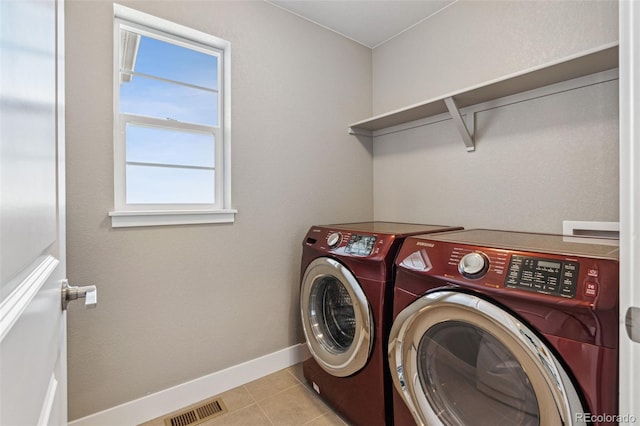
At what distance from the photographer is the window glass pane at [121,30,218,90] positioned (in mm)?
1724

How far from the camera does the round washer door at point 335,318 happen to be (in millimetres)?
1439

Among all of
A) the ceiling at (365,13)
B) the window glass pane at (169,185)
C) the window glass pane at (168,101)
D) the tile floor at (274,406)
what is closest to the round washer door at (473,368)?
the tile floor at (274,406)

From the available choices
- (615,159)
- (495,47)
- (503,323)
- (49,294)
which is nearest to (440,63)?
(495,47)

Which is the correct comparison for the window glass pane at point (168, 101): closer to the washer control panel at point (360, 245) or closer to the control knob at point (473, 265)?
the washer control panel at point (360, 245)

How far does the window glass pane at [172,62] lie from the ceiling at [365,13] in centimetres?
68

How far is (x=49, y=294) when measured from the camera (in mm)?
547

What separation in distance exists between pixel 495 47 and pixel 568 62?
1.96 feet

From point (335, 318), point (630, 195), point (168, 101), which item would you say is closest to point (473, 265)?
point (630, 195)

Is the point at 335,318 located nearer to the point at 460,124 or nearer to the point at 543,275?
the point at 543,275

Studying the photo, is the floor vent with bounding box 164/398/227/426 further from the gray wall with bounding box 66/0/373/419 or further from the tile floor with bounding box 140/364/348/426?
the gray wall with bounding box 66/0/373/419

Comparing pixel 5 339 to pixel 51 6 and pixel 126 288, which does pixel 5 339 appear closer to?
pixel 51 6

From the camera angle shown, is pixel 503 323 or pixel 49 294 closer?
pixel 49 294

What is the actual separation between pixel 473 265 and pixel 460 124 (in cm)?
115

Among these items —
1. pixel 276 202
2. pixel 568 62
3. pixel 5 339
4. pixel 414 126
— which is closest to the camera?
pixel 5 339
